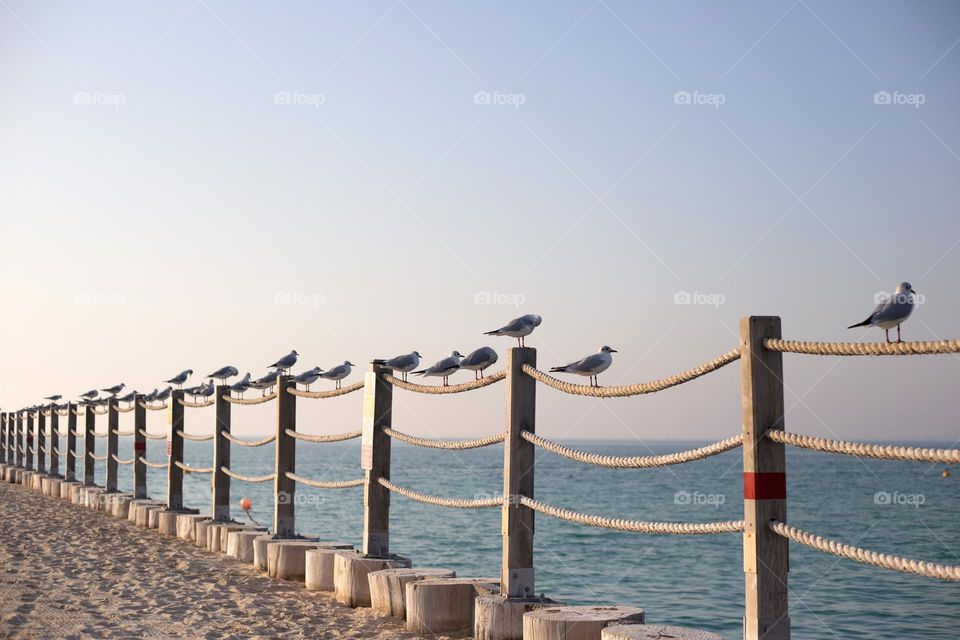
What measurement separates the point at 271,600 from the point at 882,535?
98.4 feet

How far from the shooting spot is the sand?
5.73 meters

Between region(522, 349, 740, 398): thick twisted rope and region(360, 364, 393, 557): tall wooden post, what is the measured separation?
6.03 ft

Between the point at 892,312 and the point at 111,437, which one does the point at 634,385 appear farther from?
the point at 111,437

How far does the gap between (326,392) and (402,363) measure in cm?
73

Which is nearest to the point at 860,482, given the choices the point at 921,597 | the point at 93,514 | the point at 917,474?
the point at 917,474

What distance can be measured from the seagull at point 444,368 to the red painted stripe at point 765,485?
3242 mm

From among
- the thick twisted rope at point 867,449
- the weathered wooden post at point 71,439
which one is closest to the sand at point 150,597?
the thick twisted rope at point 867,449

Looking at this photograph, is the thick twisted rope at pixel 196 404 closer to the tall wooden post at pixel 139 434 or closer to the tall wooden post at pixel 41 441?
the tall wooden post at pixel 139 434

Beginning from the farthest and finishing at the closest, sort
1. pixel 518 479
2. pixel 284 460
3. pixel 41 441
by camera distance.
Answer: pixel 41 441
pixel 284 460
pixel 518 479

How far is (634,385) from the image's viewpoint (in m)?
4.42

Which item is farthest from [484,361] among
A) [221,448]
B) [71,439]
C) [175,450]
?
[71,439]

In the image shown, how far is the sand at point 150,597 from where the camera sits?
226 inches

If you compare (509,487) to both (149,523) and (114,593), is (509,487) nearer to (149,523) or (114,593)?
(114,593)

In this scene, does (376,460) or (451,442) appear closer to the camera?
(451,442)
